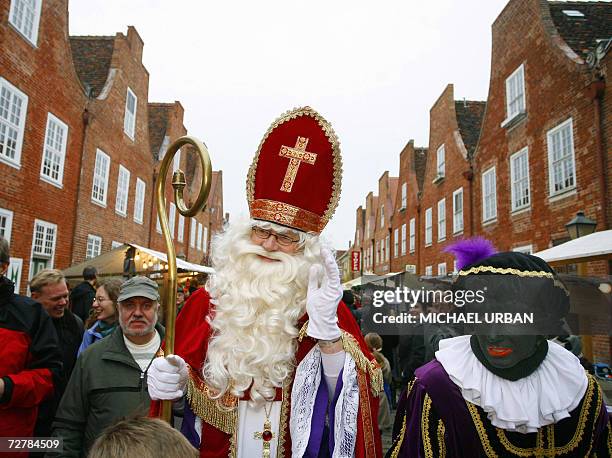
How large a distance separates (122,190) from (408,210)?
646 inches

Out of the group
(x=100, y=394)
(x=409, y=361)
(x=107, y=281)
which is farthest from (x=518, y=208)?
(x=100, y=394)

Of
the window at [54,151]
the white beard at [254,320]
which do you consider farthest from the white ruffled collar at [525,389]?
the window at [54,151]

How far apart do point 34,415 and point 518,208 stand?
44.1 ft

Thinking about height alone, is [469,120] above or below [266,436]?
above

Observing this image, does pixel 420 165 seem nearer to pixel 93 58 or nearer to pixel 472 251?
pixel 93 58

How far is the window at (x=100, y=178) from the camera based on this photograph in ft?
47.8

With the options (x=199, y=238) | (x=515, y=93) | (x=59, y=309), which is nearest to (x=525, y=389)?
(x=59, y=309)

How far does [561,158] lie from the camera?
37.4ft

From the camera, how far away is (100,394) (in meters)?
2.68

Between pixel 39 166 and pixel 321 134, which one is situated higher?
pixel 39 166

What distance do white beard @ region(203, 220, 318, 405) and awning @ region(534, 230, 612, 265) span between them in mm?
3943

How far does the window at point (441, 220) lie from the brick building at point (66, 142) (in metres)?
13.1

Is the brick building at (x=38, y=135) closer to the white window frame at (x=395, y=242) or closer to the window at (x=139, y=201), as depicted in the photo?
the window at (x=139, y=201)

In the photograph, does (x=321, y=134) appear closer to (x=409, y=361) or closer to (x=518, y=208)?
(x=409, y=361)
